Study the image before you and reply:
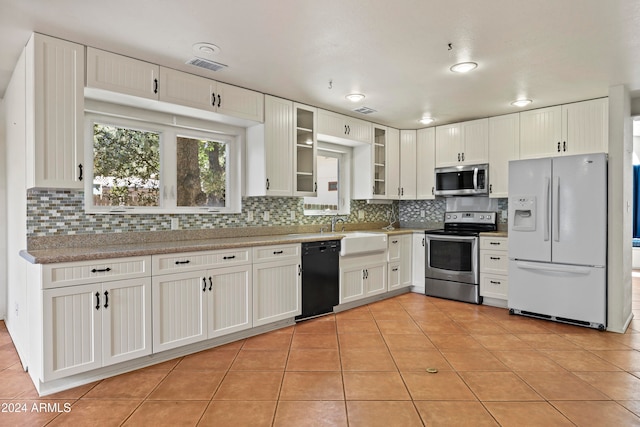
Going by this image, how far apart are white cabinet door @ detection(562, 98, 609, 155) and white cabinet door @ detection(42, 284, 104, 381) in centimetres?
478

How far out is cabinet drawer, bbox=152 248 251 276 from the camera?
287 cm

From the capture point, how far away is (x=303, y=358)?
3014mm

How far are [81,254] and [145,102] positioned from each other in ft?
4.50

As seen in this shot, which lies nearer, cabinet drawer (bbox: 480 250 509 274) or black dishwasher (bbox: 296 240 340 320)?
black dishwasher (bbox: 296 240 340 320)

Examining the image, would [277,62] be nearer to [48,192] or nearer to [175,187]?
[175,187]

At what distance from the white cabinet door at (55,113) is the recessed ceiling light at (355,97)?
95.1 inches

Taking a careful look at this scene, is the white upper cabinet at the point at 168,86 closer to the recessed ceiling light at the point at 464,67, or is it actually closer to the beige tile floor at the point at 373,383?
the recessed ceiling light at the point at 464,67

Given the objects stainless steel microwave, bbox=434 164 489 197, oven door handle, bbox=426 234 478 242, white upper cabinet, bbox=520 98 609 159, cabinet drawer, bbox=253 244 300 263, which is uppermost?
white upper cabinet, bbox=520 98 609 159

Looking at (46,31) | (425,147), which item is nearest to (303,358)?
(46,31)

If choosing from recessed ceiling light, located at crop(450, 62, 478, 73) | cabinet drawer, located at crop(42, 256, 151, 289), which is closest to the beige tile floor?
cabinet drawer, located at crop(42, 256, 151, 289)

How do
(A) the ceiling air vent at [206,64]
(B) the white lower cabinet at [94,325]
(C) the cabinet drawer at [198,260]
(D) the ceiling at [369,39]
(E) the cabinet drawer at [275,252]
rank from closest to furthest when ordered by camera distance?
(D) the ceiling at [369,39]
(B) the white lower cabinet at [94,325]
(C) the cabinet drawer at [198,260]
(A) the ceiling air vent at [206,64]
(E) the cabinet drawer at [275,252]

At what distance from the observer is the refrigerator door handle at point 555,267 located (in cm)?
377

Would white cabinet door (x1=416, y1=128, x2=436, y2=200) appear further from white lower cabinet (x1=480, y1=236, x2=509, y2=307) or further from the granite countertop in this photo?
the granite countertop

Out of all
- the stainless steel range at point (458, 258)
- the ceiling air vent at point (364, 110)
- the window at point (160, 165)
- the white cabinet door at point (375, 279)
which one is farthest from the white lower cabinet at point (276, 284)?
the stainless steel range at point (458, 258)
